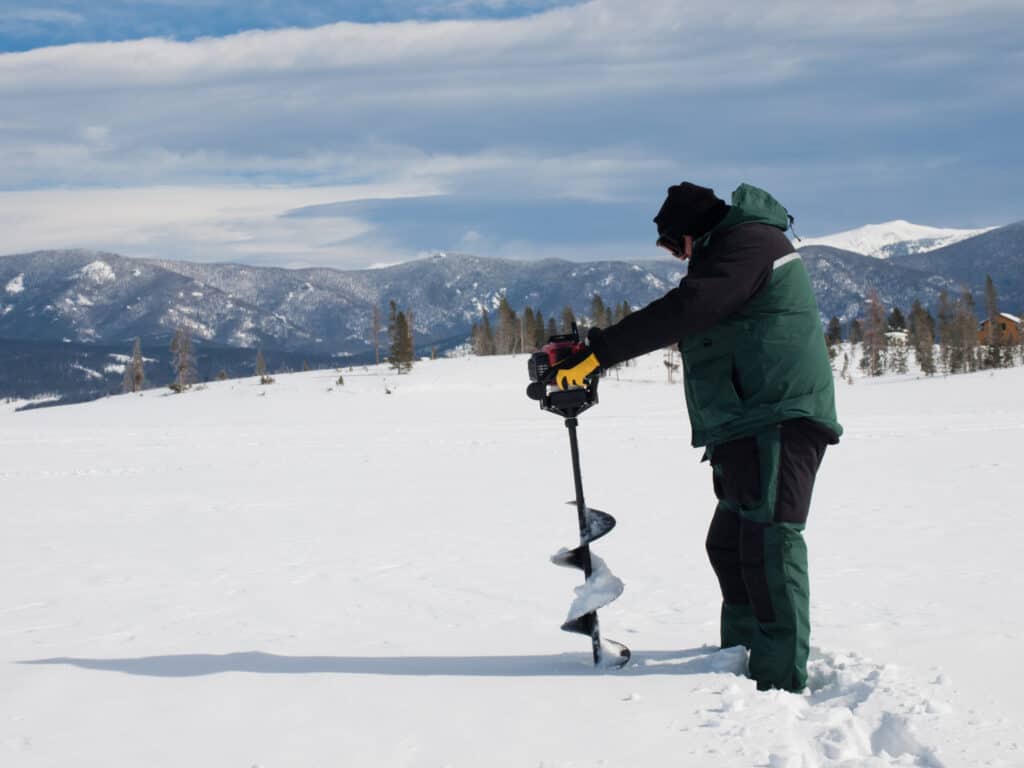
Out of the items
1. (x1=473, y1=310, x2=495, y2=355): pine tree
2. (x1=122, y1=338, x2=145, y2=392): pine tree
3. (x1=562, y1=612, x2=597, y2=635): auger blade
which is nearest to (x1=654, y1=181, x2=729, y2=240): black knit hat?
(x1=562, y1=612, x2=597, y2=635): auger blade

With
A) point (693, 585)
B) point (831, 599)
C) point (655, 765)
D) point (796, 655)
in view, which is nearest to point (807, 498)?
point (796, 655)

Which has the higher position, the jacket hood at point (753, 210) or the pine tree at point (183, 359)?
the pine tree at point (183, 359)

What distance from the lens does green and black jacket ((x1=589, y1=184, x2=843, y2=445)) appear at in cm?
379

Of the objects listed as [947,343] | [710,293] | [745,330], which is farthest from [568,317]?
[710,293]

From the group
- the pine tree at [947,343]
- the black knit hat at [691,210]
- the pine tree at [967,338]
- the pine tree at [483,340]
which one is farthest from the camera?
the pine tree at [483,340]

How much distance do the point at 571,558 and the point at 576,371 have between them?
3.44 ft

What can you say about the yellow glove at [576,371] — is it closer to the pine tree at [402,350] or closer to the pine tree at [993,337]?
the pine tree at [402,350]

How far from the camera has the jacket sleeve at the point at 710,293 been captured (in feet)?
12.3

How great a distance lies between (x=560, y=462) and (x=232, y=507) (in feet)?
22.7

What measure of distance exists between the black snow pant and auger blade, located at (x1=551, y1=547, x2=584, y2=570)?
2.81 feet

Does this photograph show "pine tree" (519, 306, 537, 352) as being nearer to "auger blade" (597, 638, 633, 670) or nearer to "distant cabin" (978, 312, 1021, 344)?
"distant cabin" (978, 312, 1021, 344)

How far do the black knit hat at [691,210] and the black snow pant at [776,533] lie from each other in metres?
0.94

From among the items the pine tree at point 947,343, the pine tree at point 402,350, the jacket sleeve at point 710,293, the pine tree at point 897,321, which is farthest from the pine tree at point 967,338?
the jacket sleeve at point 710,293

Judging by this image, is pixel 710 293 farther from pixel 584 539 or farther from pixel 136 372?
pixel 136 372
